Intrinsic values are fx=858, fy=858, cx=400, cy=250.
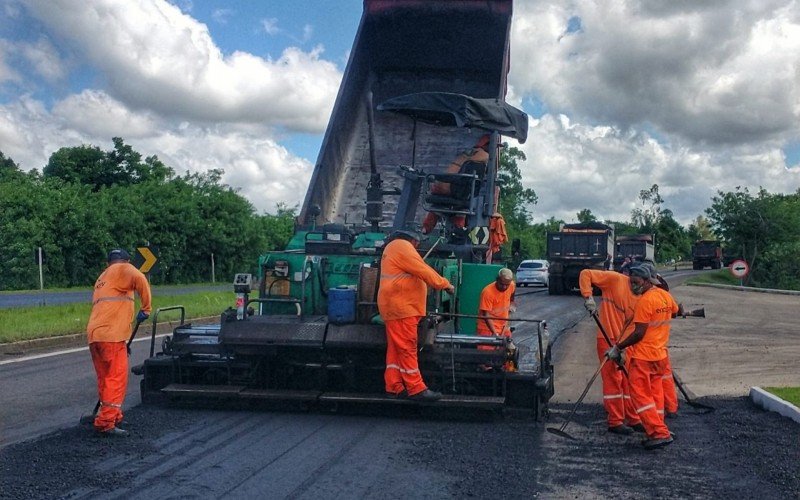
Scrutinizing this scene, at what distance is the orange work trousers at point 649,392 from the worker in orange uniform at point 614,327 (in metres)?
0.36

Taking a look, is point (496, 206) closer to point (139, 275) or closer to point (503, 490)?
point (139, 275)

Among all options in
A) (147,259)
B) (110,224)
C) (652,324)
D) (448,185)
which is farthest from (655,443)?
(110,224)

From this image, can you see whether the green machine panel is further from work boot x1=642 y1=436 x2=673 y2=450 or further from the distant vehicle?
the distant vehicle

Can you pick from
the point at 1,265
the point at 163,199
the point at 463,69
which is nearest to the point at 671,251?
the point at 163,199

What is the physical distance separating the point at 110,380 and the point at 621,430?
426cm

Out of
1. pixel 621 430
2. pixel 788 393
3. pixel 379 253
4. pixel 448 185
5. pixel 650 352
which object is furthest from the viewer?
pixel 448 185

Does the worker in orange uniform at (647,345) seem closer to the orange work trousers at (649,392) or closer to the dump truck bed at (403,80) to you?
the orange work trousers at (649,392)

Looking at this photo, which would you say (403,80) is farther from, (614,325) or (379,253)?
(614,325)

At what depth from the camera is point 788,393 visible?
343 inches

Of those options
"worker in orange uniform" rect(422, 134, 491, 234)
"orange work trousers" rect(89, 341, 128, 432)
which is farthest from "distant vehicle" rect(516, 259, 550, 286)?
"orange work trousers" rect(89, 341, 128, 432)

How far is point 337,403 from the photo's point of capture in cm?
765

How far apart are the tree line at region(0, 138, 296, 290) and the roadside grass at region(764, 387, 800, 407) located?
23619 mm

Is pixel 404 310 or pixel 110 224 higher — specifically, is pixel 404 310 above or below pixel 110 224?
below

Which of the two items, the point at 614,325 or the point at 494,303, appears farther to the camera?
the point at 494,303
